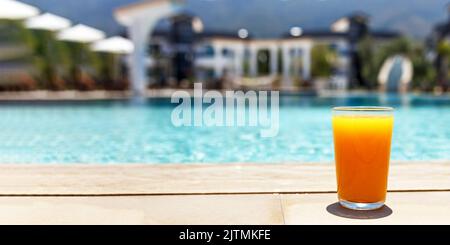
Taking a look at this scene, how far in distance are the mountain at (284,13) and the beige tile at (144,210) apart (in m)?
78.8

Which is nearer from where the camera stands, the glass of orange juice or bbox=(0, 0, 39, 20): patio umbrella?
the glass of orange juice

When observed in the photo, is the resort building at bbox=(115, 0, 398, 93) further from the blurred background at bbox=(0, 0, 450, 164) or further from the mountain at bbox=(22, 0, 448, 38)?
the mountain at bbox=(22, 0, 448, 38)

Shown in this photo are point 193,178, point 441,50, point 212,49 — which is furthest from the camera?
point 212,49

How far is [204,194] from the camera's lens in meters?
2.01

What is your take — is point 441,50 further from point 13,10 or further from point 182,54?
point 13,10

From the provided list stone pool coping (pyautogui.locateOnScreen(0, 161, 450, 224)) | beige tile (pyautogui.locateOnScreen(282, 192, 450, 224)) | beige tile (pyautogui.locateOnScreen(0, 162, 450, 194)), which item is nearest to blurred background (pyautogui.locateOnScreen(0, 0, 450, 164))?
beige tile (pyautogui.locateOnScreen(0, 162, 450, 194))

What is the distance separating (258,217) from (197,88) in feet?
59.5

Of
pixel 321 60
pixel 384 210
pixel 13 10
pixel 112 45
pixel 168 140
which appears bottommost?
pixel 168 140

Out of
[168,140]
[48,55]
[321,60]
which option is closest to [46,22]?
[48,55]

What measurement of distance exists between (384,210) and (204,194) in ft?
2.41

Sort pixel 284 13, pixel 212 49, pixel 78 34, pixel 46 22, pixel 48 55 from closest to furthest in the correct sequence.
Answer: pixel 46 22 → pixel 78 34 → pixel 48 55 → pixel 212 49 → pixel 284 13

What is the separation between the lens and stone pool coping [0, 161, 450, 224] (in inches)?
64.8

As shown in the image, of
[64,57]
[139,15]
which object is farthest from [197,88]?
[64,57]

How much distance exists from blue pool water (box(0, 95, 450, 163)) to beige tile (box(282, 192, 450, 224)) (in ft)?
9.13
